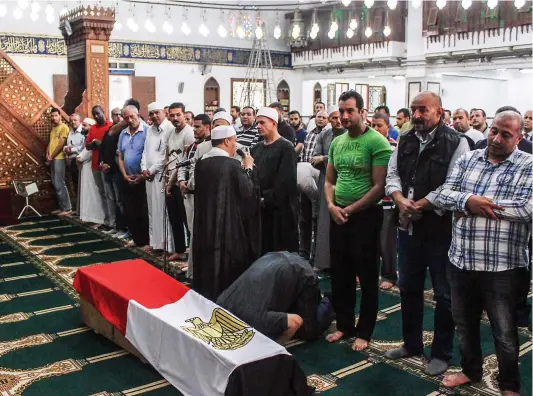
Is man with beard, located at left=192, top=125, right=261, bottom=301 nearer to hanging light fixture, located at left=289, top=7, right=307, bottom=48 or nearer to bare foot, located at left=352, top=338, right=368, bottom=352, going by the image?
bare foot, located at left=352, top=338, right=368, bottom=352

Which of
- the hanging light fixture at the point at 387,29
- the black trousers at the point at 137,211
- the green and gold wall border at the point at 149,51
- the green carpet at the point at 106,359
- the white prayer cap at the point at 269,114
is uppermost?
the hanging light fixture at the point at 387,29

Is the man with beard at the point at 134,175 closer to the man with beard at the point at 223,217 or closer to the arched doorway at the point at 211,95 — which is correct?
the man with beard at the point at 223,217

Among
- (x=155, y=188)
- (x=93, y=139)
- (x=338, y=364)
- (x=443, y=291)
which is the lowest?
(x=338, y=364)

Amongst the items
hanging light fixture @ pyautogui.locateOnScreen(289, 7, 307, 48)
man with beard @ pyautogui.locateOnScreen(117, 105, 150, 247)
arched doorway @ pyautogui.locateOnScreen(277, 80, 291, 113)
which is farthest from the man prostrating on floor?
arched doorway @ pyautogui.locateOnScreen(277, 80, 291, 113)

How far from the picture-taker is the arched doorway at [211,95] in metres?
17.1

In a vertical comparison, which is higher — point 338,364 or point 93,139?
point 93,139

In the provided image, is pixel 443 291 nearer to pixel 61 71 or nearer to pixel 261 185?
pixel 261 185

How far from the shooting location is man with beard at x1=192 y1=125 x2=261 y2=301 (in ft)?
11.7

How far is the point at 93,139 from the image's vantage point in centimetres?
663

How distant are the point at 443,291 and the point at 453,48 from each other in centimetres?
1192

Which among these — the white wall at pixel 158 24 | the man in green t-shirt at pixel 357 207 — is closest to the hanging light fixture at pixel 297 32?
the white wall at pixel 158 24

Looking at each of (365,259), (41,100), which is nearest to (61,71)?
(41,100)

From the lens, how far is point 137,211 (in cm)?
591

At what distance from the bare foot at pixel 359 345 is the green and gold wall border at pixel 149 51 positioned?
12.6 m
